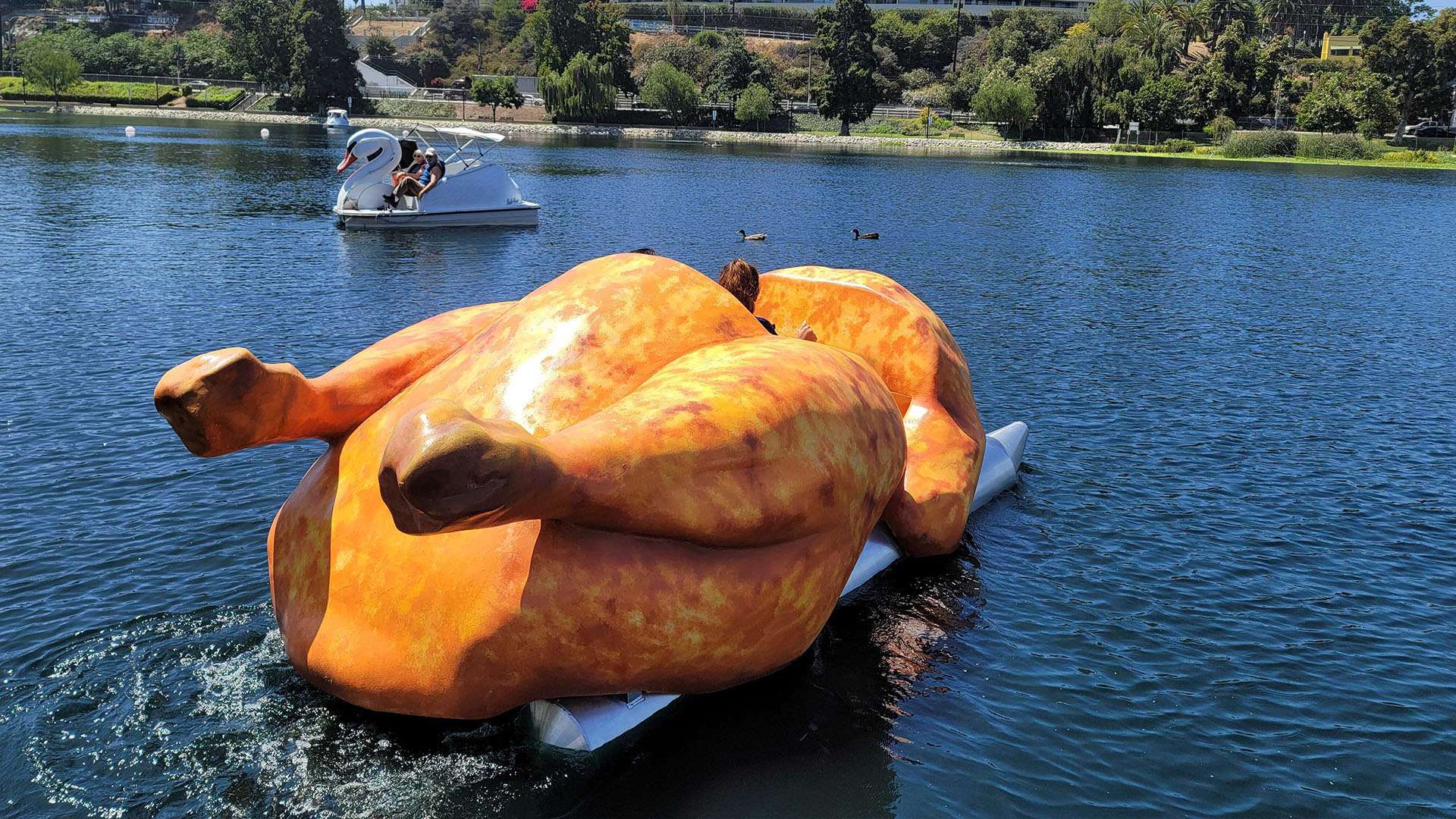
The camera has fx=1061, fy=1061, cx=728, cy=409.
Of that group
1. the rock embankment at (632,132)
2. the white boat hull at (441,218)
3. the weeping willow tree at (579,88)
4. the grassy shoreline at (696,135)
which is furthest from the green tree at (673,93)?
the white boat hull at (441,218)

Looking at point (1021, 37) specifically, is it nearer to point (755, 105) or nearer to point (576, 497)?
point (755, 105)

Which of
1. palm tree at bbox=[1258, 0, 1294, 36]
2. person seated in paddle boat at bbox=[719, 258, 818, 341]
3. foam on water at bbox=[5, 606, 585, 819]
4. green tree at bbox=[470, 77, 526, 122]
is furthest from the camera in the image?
palm tree at bbox=[1258, 0, 1294, 36]

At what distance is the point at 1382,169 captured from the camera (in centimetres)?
7456

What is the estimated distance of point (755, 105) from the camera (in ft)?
360

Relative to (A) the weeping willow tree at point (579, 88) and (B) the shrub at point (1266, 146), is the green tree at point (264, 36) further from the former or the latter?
(B) the shrub at point (1266, 146)

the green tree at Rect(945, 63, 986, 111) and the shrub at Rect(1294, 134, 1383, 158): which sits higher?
the green tree at Rect(945, 63, 986, 111)

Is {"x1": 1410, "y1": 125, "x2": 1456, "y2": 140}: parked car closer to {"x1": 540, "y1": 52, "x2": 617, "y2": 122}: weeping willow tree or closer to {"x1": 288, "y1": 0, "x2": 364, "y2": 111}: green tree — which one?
{"x1": 540, "y1": 52, "x2": 617, "y2": 122}: weeping willow tree

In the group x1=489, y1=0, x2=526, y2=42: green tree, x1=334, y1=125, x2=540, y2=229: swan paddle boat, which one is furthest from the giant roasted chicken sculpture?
x1=489, y1=0, x2=526, y2=42: green tree

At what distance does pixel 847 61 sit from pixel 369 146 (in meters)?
81.1

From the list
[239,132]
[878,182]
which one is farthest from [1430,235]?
[239,132]

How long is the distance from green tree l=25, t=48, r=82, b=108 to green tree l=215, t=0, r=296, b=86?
51.0 ft

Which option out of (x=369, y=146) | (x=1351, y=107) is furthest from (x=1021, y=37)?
(x=369, y=146)

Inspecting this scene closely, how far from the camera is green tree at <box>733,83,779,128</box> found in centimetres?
10944

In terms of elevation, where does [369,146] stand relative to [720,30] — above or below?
below
